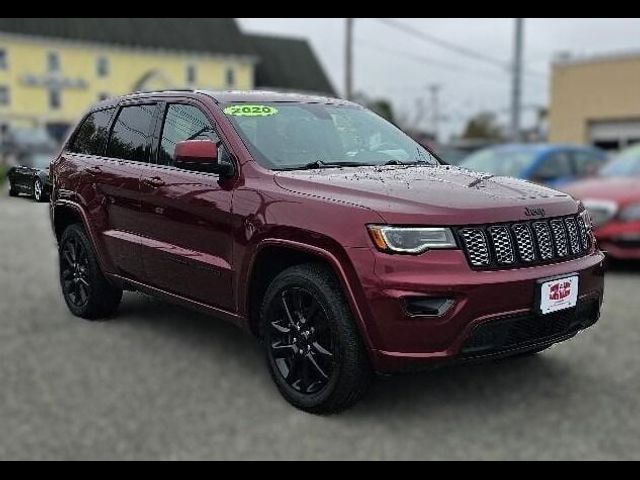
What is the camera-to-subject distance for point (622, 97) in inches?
1009

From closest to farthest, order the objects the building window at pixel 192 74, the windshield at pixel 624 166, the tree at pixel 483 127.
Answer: the windshield at pixel 624 166
the building window at pixel 192 74
the tree at pixel 483 127

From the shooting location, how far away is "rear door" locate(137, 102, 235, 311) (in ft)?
7.55

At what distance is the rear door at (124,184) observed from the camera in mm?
2473

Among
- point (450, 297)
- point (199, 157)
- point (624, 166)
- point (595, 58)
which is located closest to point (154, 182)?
point (199, 157)

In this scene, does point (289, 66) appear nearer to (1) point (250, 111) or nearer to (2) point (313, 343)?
(1) point (250, 111)

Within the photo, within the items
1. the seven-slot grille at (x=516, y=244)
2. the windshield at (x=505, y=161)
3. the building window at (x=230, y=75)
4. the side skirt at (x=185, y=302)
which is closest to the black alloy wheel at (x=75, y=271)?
the side skirt at (x=185, y=302)

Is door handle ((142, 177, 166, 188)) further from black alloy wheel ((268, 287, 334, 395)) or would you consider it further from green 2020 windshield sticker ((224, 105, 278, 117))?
black alloy wheel ((268, 287, 334, 395))

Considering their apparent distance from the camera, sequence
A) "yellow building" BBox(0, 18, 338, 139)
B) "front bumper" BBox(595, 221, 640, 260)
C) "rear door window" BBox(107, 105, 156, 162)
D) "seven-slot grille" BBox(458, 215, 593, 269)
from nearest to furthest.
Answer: "seven-slot grille" BBox(458, 215, 593, 269) → "rear door window" BBox(107, 105, 156, 162) → "front bumper" BBox(595, 221, 640, 260) → "yellow building" BBox(0, 18, 338, 139)

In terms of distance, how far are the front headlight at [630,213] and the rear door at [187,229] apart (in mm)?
3627

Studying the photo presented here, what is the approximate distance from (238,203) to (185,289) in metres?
0.42

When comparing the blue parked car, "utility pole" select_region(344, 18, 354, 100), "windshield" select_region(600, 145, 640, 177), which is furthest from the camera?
"utility pole" select_region(344, 18, 354, 100)

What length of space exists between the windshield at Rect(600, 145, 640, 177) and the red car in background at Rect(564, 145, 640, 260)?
1221mm

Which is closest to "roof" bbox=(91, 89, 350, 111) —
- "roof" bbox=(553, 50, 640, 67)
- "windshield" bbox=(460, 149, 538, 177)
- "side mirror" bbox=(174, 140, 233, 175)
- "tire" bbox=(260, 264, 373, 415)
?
"side mirror" bbox=(174, 140, 233, 175)

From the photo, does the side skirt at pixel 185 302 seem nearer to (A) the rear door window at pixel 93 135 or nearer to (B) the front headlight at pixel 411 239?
(A) the rear door window at pixel 93 135
